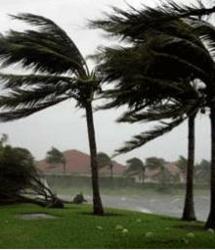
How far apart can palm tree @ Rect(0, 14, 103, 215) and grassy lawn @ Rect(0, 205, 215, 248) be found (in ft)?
12.1

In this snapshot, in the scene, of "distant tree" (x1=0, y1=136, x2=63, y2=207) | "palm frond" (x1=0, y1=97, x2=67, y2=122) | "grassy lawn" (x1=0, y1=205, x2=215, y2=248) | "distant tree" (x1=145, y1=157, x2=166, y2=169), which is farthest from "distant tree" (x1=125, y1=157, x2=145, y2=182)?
"grassy lawn" (x1=0, y1=205, x2=215, y2=248)

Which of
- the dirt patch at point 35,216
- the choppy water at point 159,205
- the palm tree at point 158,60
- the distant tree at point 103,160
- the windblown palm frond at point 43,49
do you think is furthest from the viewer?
the distant tree at point 103,160

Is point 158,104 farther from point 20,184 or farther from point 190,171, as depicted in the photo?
point 20,184

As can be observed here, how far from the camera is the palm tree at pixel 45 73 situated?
18.9 m

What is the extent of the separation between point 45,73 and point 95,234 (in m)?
7.87

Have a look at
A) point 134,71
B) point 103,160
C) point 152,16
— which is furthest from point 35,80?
point 103,160

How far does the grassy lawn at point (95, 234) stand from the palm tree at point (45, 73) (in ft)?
12.1

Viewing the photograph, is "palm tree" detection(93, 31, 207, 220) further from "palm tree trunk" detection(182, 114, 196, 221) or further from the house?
the house

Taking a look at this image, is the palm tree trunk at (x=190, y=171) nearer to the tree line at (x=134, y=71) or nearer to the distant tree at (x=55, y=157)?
the tree line at (x=134, y=71)

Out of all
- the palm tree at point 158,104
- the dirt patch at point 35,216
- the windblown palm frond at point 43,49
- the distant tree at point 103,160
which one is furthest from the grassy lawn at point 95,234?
the distant tree at point 103,160

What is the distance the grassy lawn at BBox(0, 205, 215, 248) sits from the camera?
1089 cm

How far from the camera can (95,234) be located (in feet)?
41.3

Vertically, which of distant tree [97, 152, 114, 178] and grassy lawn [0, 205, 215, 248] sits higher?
distant tree [97, 152, 114, 178]

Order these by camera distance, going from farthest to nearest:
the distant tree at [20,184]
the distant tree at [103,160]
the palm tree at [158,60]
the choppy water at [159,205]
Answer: the distant tree at [103,160] < the choppy water at [159,205] < the distant tree at [20,184] < the palm tree at [158,60]
